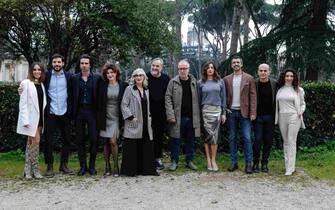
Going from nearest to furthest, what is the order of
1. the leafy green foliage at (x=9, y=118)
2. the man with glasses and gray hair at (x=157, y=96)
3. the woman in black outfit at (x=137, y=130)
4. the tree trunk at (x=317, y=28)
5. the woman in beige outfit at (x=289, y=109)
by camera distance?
1. the woman in black outfit at (x=137, y=130)
2. the woman in beige outfit at (x=289, y=109)
3. the man with glasses and gray hair at (x=157, y=96)
4. the leafy green foliage at (x=9, y=118)
5. the tree trunk at (x=317, y=28)

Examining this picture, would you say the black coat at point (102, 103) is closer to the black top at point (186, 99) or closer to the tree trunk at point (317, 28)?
the black top at point (186, 99)

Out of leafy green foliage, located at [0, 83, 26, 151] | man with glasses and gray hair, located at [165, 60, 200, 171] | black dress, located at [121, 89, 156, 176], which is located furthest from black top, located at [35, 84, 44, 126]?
leafy green foliage, located at [0, 83, 26, 151]

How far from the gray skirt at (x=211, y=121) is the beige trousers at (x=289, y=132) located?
1043mm

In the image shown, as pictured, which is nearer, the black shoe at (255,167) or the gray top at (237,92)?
the gray top at (237,92)

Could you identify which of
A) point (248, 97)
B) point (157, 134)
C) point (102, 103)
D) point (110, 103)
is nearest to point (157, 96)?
point (157, 134)

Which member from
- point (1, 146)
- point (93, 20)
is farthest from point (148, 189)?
point (93, 20)

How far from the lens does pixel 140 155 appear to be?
8.08 metres

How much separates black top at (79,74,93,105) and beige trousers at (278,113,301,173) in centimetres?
313

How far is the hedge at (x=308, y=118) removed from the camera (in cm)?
1001

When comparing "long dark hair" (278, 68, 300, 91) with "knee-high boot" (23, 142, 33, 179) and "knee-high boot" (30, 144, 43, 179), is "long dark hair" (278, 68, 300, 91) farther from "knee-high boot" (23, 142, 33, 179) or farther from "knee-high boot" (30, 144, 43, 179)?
"knee-high boot" (23, 142, 33, 179)

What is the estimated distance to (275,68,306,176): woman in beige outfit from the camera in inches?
315

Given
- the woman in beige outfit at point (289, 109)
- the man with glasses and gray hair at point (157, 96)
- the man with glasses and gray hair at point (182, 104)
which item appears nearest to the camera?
the woman in beige outfit at point (289, 109)

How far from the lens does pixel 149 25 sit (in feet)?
Result: 50.3

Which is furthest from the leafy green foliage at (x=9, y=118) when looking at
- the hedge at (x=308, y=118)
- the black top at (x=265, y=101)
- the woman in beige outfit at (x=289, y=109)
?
the woman in beige outfit at (x=289, y=109)
